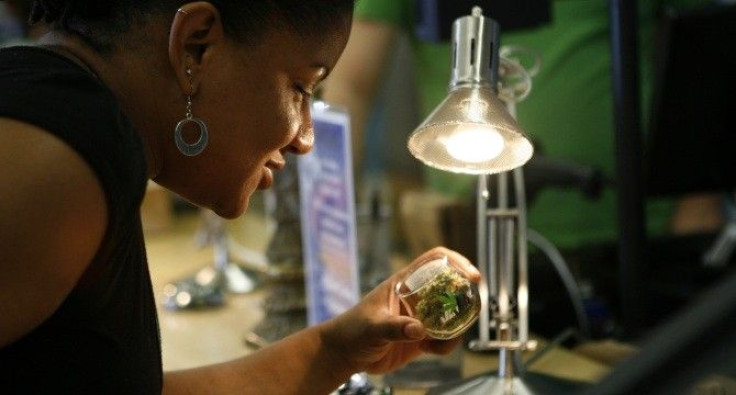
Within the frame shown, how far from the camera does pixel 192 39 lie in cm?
91

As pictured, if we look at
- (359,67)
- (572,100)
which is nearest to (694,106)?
(572,100)

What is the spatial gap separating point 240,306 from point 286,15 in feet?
3.37

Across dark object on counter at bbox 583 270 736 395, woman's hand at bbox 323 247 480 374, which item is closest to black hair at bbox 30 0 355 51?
woman's hand at bbox 323 247 480 374

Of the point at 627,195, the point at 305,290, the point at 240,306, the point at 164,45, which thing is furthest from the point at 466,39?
the point at 240,306

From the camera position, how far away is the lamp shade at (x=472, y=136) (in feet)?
3.47

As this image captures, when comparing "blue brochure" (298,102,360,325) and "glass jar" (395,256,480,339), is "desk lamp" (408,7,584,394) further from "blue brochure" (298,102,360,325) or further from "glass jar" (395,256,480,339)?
"blue brochure" (298,102,360,325)

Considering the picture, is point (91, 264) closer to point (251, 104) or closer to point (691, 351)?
point (251, 104)

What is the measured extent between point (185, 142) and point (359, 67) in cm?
143

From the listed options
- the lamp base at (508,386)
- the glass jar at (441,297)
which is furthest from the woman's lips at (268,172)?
the lamp base at (508,386)

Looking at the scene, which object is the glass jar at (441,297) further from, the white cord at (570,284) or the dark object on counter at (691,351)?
the dark object on counter at (691,351)

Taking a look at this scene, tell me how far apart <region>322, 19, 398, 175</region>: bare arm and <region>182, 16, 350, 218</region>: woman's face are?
1.30m

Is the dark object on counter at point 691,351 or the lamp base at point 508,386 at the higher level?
the dark object on counter at point 691,351

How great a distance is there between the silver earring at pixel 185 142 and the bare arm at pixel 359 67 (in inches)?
53.7

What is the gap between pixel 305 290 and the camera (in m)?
1.70
